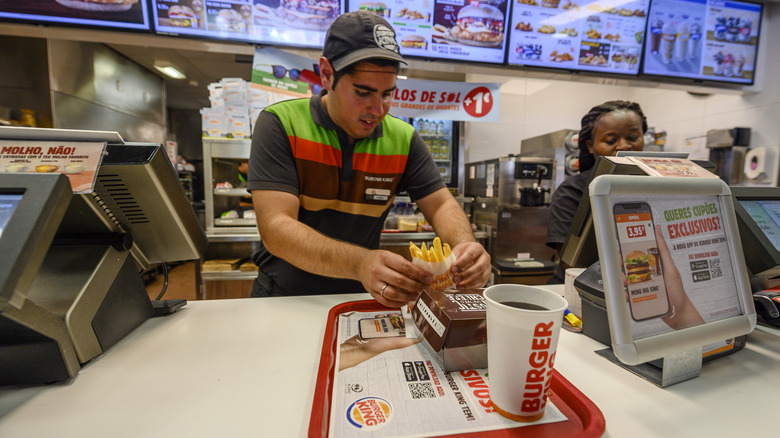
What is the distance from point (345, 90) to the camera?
1339 millimetres

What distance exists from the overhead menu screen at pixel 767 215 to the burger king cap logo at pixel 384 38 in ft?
3.72

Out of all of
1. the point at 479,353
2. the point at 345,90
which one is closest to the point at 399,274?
the point at 479,353

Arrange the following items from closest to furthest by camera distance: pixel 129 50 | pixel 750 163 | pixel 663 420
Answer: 1. pixel 663 420
2. pixel 750 163
3. pixel 129 50

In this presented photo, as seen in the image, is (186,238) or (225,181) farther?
(225,181)

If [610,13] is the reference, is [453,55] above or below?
below

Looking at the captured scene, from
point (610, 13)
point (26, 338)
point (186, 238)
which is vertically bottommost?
point (26, 338)

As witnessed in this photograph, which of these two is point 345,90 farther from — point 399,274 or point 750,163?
point 750,163

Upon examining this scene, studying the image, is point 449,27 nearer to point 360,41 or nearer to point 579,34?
point 579,34

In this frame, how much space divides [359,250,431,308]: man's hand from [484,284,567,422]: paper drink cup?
1.06 ft

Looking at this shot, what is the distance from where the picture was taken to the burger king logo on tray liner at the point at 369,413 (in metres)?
0.54

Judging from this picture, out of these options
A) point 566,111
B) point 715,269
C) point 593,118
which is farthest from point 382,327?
point 566,111

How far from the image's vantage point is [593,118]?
6.52 ft

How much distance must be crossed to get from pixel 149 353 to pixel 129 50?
4990mm

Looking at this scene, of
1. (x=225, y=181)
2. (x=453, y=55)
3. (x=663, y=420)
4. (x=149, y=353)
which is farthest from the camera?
(x=225, y=181)
